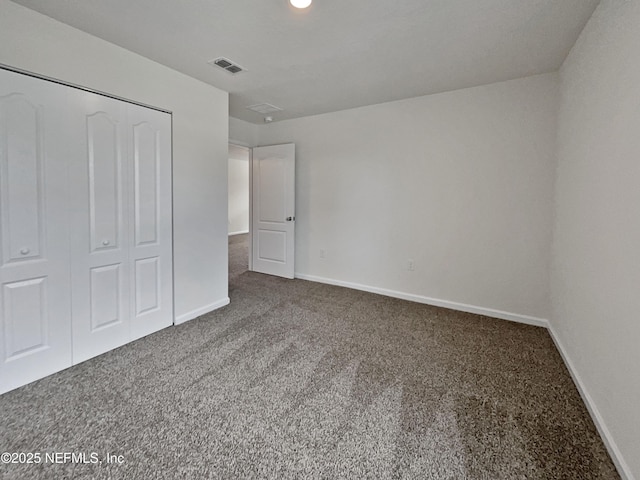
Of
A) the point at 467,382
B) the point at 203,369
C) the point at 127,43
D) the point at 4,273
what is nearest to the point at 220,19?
the point at 127,43

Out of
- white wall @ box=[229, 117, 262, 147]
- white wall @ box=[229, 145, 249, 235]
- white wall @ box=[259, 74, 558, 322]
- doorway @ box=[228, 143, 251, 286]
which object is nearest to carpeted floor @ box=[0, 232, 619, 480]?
white wall @ box=[259, 74, 558, 322]

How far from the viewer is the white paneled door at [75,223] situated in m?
1.91

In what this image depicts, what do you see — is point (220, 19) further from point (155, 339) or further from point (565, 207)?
point (565, 207)

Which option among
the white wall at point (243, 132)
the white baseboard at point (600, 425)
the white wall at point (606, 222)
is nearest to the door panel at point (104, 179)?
the white wall at point (243, 132)

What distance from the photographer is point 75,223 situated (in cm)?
219

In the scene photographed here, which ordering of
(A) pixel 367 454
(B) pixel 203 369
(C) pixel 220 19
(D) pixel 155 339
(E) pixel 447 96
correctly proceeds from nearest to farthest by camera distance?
(A) pixel 367 454
(C) pixel 220 19
(B) pixel 203 369
(D) pixel 155 339
(E) pixel 447 96

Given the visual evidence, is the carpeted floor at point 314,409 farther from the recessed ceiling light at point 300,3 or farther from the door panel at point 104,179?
the recessed ceiling light at point 300,3

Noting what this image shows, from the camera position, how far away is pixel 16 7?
1.85m

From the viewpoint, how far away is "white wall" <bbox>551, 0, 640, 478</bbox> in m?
1.37

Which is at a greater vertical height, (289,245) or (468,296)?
(289,245)

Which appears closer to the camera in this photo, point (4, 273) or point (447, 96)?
point (4, 273)

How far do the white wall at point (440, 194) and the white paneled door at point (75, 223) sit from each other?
2.27 meters

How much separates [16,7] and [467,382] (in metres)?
3.89

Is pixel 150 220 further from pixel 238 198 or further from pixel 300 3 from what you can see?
pixel 238 198
